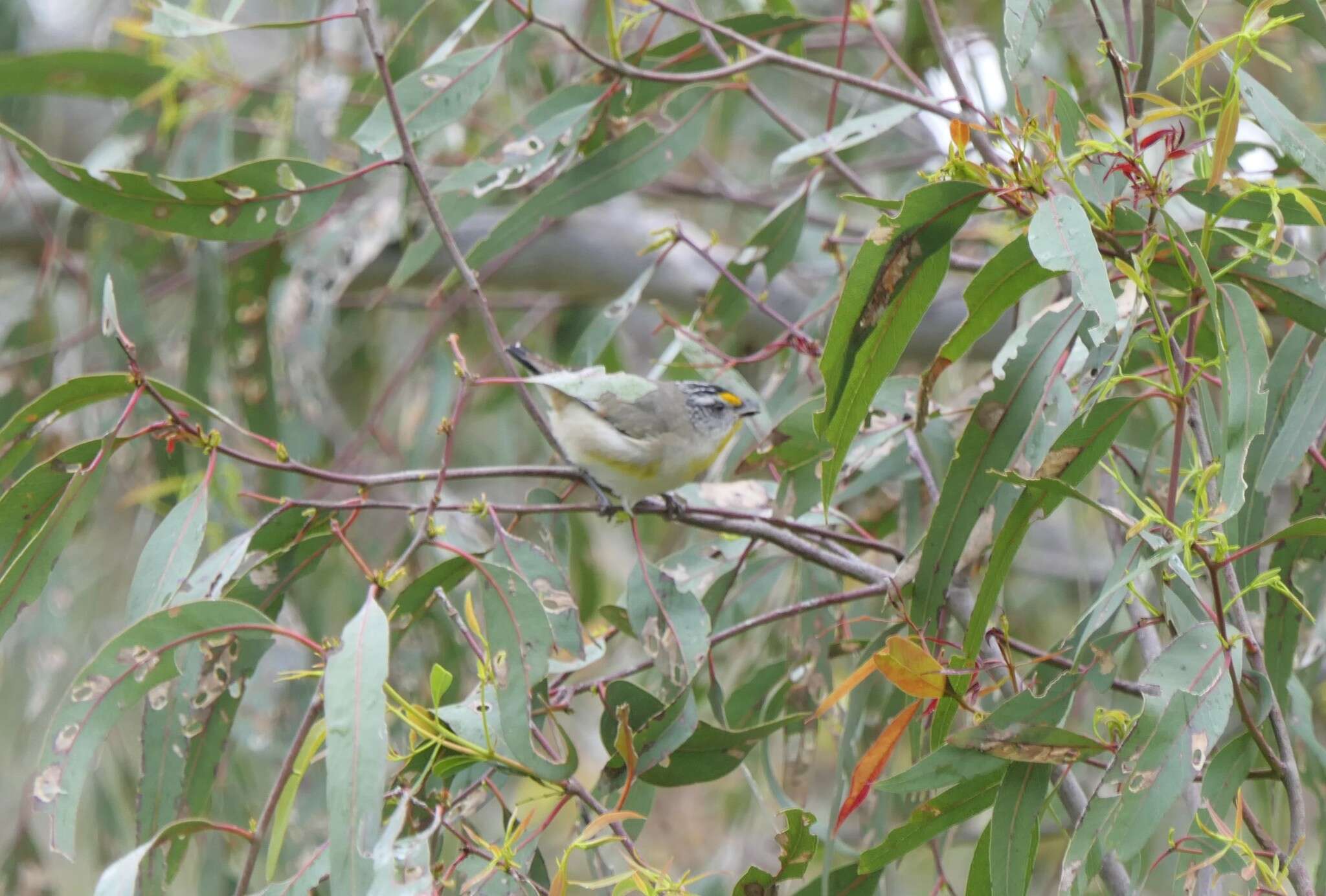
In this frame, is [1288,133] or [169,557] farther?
[169,557]

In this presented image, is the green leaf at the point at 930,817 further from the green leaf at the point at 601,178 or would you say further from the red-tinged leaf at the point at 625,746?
the green leaf at the point at 601,178

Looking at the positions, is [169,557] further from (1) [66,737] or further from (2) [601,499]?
(2) [601,499]

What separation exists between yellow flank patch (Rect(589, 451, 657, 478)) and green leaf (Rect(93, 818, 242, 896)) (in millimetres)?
1110

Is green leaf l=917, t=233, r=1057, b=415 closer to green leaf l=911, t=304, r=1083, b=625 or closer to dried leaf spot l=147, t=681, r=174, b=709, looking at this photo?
green leaf l=911, t=304, r=1083, b=625

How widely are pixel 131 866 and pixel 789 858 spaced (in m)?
0.75

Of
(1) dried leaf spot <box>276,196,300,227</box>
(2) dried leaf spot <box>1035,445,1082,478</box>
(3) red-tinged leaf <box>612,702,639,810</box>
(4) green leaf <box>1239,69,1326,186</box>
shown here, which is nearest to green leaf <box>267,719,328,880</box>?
(3) red-tinged leaf <box>612,702,639,810</box>

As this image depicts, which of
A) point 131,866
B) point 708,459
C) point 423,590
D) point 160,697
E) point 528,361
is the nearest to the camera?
point 131,866

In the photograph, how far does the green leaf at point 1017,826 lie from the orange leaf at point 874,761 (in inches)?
5.2

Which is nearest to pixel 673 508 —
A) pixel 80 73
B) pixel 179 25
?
pixel 179 25

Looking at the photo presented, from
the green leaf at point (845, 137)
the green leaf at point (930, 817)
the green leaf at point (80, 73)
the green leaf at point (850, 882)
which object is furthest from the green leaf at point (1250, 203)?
the green leaf at point (80, 73)

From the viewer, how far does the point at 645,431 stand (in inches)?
98.3

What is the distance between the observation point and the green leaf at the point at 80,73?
2.83 m

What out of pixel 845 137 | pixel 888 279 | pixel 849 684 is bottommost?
pixel 849 684

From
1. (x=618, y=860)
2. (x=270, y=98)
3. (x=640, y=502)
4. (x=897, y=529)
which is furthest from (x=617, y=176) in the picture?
(x=618, y=860)
